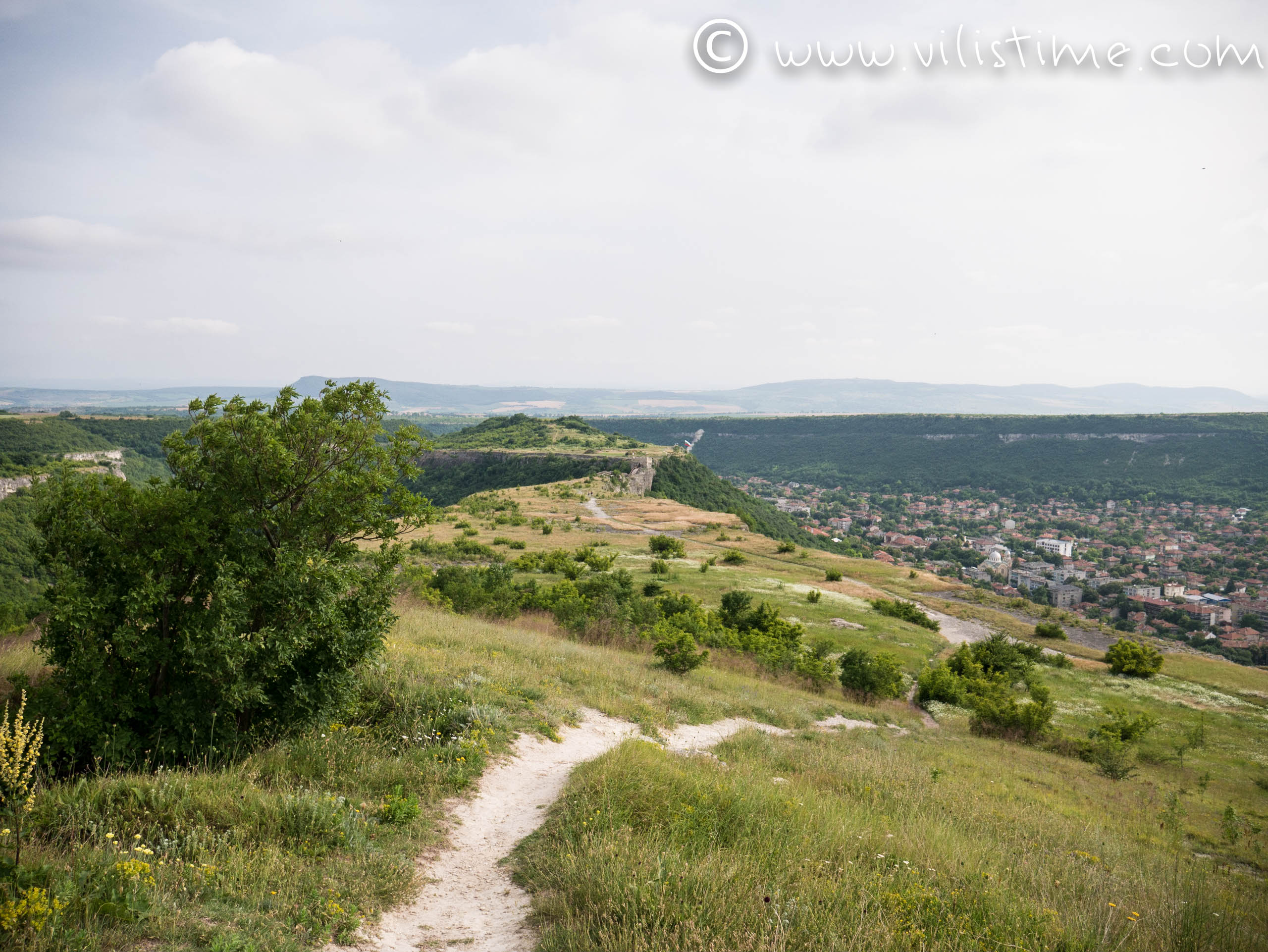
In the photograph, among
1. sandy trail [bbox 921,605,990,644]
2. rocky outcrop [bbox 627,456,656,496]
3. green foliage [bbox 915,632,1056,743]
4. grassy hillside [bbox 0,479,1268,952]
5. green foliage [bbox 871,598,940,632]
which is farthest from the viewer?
rocky outcrop [bbox 627,456,656,496]

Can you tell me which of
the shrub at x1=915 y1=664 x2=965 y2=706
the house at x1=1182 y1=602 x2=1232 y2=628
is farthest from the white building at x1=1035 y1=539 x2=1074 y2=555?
the shrub at x1=915 y1=664 x2=965 y2=706

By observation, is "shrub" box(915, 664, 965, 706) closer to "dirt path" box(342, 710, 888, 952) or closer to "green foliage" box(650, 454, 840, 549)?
"dirt path" box(342, 710, 888, 952)

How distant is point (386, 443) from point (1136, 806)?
16982 millimetres

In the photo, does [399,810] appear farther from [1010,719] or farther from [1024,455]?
[1024,455]

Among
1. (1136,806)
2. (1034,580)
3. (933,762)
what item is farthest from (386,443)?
(1034,580)

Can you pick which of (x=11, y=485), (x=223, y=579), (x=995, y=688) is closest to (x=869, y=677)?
(x=995, y=688)

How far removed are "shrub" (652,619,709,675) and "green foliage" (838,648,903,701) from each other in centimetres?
601

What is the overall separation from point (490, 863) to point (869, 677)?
57.7 ft

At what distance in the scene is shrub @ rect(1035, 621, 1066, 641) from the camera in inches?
1289

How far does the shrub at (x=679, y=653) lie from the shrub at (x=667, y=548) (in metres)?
22.2

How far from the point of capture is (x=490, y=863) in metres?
5.79

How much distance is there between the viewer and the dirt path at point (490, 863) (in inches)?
179

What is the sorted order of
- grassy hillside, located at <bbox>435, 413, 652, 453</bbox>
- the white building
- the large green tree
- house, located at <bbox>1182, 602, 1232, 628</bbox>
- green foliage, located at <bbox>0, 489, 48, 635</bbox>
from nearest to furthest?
the large green tree → green foliage, located at <bbox>0, 489, 48, 635</bbox> → house, located at <bbox>1182, 602, 1232, 628</bbox> → the white building → grassy hillside, located at <bbox>435, 413, 652, 453</bbox>

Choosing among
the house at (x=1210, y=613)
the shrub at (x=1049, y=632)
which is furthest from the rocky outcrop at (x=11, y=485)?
the house at (x=1210, y=613)
